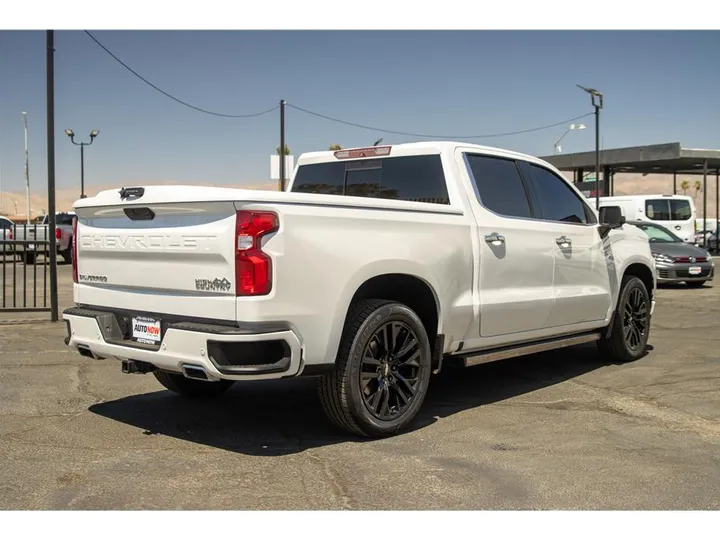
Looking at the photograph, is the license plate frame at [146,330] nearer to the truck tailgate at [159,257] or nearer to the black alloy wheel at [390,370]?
the truck tailgate at [159,257]

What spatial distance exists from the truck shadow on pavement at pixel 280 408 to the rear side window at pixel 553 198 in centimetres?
146

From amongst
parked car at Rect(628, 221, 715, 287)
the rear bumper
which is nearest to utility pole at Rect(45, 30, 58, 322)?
the rear bumper

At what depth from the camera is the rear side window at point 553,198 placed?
6.74 m

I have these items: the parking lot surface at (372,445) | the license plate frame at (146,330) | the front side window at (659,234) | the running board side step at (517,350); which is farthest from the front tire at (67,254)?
the license plate frame at (146,330)

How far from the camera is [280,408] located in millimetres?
6051

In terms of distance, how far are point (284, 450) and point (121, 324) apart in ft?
4.42

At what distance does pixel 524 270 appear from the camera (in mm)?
6273

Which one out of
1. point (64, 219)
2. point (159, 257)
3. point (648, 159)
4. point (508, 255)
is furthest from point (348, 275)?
point (648, 159)

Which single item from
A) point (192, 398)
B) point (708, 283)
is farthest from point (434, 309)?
point (708, 283)

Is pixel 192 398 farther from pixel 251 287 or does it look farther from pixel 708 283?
pixel 708 283

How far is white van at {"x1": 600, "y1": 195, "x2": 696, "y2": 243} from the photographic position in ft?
83.7

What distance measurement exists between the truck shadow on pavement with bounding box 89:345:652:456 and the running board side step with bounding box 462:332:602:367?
207mm

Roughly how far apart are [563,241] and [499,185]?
33.5 inches

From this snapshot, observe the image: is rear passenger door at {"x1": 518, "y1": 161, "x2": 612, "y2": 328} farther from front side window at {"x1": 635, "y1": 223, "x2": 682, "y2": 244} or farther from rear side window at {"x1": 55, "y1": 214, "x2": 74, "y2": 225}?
rear side window at {"x1": 55, "y1": 214, "x2": 74, "y2": 225}
